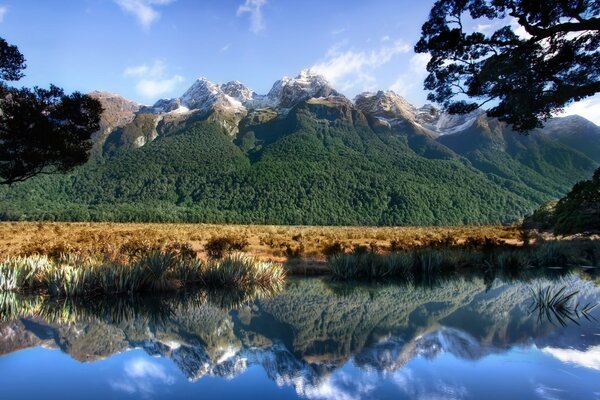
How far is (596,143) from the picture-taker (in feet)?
625

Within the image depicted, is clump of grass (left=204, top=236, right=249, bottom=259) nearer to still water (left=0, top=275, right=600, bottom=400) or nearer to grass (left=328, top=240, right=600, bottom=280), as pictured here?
grass (left=328, top=240, right=600, bottom=280)

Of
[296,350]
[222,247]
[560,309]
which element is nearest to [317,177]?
[222,247]

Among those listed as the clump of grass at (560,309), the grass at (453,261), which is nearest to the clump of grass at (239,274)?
the grass at (453,261)

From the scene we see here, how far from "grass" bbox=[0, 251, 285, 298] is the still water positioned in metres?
0.74

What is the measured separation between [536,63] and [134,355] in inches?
606

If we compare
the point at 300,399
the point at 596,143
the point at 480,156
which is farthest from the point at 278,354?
the point at 596,143

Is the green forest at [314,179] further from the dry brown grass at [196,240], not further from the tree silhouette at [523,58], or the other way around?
the tree silhouette at [523,58]

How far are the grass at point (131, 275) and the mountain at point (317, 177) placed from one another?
270 ft

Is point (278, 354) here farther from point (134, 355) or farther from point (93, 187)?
point (93, 187)

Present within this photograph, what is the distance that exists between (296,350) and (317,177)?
125232 millimetres

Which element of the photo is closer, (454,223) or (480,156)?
(454,223)

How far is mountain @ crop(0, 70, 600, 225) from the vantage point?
111938 millimetres

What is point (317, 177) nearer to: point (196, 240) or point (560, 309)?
point (196, 240)

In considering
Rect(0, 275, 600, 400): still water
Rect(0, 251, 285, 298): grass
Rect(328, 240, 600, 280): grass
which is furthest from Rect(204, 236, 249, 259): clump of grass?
Rect(0, 275, 600, 400): still water
